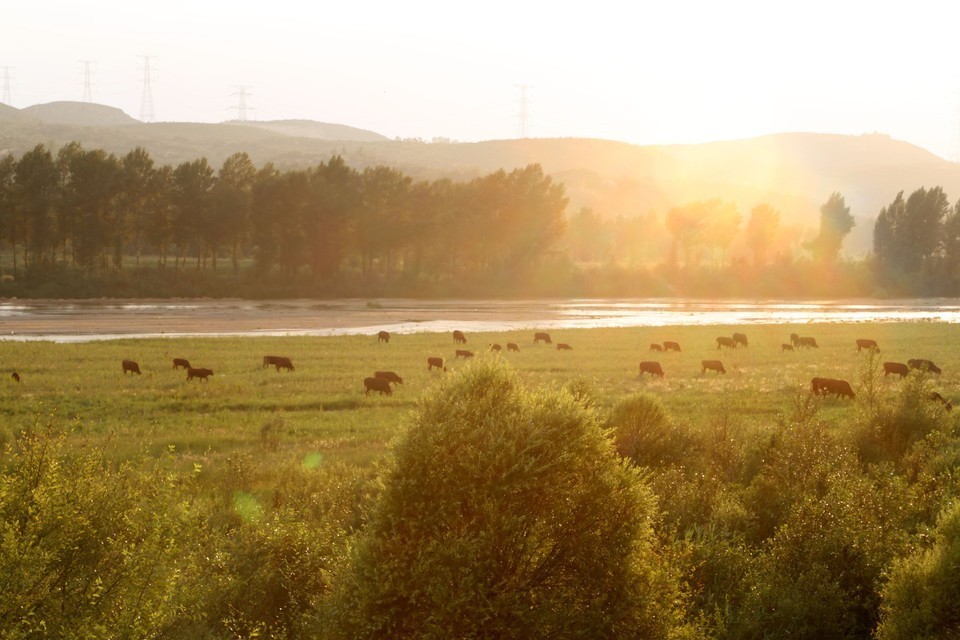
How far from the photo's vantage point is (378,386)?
106ft

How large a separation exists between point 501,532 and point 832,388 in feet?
83.4

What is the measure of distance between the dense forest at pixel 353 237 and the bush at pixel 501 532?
94.1m

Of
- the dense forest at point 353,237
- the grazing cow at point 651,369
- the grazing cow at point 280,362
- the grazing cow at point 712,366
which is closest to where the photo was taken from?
the grazing cow at point 280,362

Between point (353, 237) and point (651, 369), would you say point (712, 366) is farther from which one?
point (353, 237)

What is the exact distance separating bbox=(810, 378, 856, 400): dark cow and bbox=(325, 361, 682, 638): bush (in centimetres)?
2394

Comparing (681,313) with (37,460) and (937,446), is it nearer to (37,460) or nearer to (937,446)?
(937,446)

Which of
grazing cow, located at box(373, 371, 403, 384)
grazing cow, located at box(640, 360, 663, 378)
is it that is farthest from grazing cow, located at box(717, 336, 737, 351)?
grazing cow, located at box(373, 371, 403, 384)

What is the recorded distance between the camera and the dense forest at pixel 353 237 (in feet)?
319

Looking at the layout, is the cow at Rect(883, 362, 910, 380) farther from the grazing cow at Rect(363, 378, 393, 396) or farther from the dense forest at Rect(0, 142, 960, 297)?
the dense forest at Rect(0, 142, 960, 297)

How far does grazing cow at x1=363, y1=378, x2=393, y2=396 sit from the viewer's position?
32.2 meters

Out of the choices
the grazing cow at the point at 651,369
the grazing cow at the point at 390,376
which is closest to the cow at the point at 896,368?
the grazing cow at the point at 651,369

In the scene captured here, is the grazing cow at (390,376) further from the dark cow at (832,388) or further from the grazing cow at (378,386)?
the dark cow at (832,388)

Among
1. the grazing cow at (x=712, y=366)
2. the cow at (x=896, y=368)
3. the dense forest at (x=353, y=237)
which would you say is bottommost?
the grazing cow at (x=712, y=366)

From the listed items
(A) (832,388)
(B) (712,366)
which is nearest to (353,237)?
(B) (712,366)
